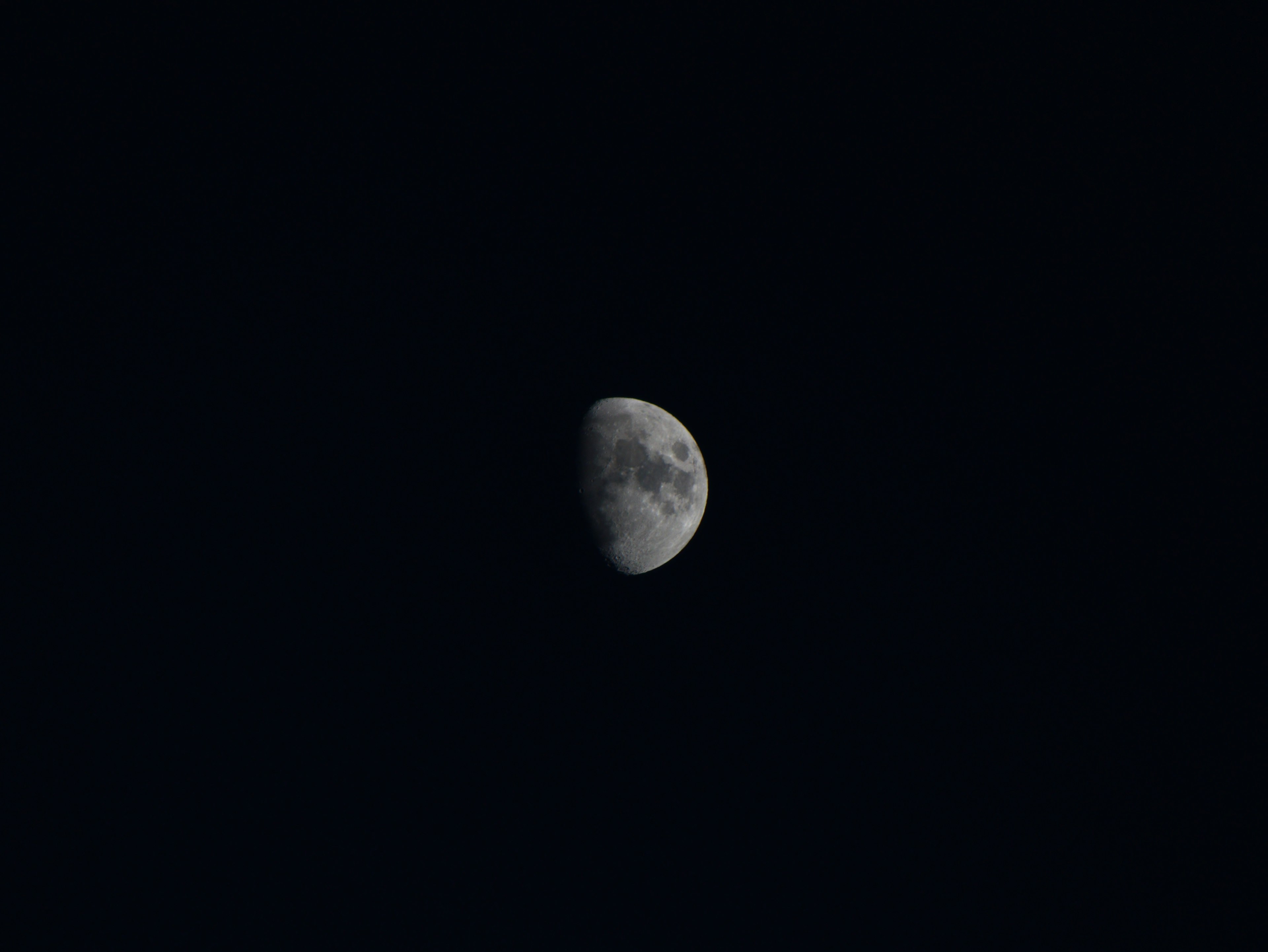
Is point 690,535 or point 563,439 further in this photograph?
point 690,535

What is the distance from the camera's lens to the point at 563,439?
4535 millimetres

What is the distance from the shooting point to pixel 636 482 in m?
4.36

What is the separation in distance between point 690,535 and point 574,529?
1.04 meters

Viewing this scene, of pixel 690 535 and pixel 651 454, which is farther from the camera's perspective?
pixel 690 535

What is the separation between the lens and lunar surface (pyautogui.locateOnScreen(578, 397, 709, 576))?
4.33 m

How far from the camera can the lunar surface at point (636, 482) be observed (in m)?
4.33

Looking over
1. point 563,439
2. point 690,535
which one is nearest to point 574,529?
point 563,439

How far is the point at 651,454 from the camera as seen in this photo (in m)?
4.44

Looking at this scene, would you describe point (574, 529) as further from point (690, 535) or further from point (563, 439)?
point (690, 535)

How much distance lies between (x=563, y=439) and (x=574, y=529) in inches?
27.0

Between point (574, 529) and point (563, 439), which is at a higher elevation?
point (563, 439)

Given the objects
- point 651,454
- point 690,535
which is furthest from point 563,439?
point 690,535

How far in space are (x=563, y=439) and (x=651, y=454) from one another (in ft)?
2.19

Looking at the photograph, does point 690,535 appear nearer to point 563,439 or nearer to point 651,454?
point 651,454
